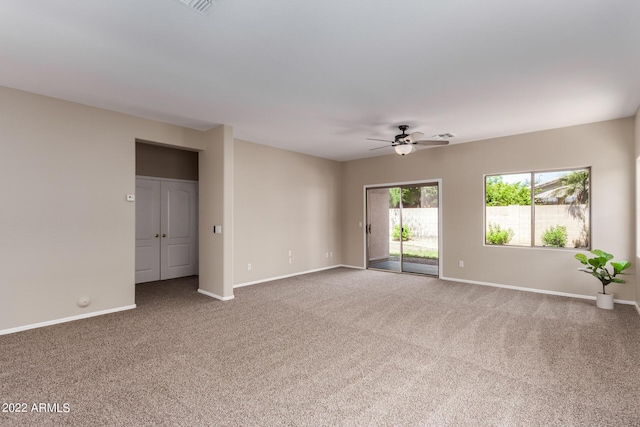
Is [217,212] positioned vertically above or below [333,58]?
below

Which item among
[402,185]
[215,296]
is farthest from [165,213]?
[402,185]

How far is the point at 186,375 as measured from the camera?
2.59 m

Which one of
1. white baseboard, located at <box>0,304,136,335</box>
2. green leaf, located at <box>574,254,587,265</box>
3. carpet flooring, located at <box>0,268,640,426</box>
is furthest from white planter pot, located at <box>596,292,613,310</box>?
white baseboard, located at <box>0,304,136,335</box>

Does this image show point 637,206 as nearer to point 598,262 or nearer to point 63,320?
point 598,262

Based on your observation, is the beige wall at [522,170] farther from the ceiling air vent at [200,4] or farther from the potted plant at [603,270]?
the ceiling air vent at [200,4]

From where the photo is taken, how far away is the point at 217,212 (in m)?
5.03

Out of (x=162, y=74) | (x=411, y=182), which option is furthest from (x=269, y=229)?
(x=162, y=74)

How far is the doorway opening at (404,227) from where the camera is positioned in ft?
21.9

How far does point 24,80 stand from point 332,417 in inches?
175

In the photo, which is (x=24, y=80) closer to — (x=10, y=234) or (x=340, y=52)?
(x=10, y=234)

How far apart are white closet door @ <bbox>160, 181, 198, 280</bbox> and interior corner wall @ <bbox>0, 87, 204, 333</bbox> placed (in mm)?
2143

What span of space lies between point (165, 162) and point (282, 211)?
264 centimetres

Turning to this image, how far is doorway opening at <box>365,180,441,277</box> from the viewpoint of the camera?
6.68m

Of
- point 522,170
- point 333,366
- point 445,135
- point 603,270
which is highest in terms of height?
point 445,135
